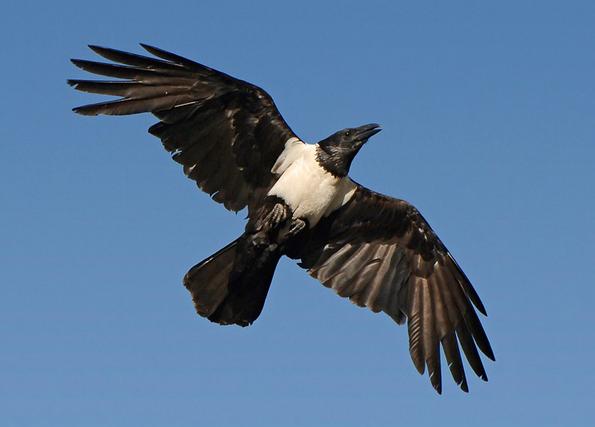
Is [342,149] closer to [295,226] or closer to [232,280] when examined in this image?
[295,226]

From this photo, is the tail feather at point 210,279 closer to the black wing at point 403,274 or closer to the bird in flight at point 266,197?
the bird in flight at point 266,197

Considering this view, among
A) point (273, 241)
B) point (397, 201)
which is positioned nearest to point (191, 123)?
point (273, 241)

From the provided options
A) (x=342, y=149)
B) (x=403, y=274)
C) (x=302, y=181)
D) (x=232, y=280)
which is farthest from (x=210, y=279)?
(x=403, y=274)

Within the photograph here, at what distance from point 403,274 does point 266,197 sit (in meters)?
2.64

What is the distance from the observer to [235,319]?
54.1 feet

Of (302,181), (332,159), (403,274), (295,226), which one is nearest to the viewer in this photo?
(302,181)

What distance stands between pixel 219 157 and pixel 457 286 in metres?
3.93

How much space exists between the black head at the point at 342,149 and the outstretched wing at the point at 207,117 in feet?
1.74

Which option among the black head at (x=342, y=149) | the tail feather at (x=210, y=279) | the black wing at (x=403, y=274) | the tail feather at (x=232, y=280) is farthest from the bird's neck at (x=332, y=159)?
the tail feather at (x=210, y=279)

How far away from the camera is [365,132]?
53.3 ft

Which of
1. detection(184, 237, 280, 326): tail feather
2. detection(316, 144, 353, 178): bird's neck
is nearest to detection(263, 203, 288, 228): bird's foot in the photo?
detection(184, 237, 280, 326): tail feather

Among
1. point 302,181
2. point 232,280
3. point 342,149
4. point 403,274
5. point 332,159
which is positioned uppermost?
point 342,149

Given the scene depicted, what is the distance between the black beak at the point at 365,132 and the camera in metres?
16.2

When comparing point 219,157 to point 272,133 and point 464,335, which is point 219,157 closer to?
point 272,133
